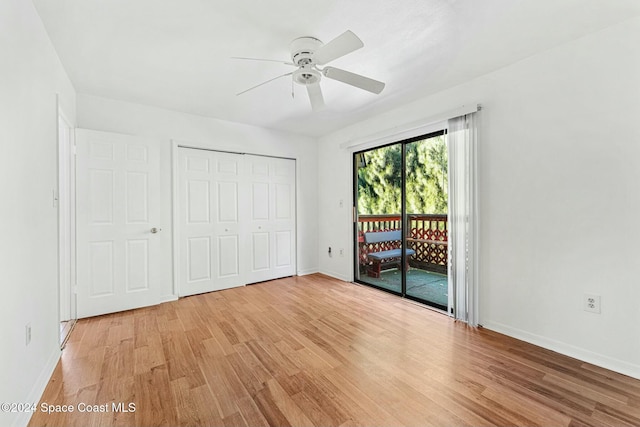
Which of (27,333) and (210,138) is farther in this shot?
(210,138)

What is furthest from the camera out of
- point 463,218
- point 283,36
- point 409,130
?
point 409,130

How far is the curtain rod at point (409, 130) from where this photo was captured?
269cm

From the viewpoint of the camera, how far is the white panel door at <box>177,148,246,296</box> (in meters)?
3.67

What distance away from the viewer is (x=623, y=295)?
1916 millimetres

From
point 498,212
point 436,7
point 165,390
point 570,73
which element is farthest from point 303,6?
point 165,390

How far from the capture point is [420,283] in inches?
151

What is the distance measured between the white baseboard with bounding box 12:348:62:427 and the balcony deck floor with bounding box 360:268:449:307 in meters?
3.47

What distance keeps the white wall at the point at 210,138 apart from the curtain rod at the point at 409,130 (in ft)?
3.11

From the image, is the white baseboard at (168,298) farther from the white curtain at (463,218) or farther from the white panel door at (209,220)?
the white curtain at (463,218)

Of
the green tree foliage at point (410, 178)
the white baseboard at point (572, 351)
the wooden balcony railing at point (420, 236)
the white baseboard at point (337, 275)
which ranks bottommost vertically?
the white baseboard at point (572, 351)

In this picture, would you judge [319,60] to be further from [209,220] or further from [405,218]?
[209,220]

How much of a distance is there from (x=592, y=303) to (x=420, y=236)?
2018 mm

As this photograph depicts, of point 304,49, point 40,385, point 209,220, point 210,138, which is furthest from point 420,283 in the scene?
point 40,385

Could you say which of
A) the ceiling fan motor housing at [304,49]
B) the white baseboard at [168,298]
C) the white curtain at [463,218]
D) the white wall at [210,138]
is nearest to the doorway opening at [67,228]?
the white wall at [210,138]
